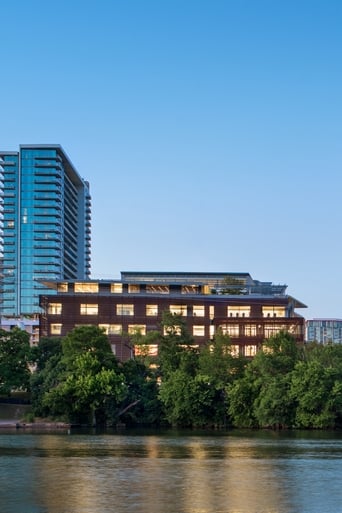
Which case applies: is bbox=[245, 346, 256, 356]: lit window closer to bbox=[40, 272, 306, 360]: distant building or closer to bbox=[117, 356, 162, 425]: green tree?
bbox=[40, 272, 306, 360]: distant building

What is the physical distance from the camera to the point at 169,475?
5284cm

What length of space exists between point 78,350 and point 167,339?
20699mm

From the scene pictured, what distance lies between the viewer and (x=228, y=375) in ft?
386

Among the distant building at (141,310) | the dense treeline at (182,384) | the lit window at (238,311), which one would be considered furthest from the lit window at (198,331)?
the dense treeline at (182,384)

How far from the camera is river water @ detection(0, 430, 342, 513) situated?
137 ft

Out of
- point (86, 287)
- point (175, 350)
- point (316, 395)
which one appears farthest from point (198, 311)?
point (316, 395)

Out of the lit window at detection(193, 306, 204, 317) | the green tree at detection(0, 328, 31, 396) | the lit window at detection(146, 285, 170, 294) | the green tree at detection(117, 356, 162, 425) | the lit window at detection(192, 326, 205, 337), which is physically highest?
the lit window at detection(146, 285, 170, 294)

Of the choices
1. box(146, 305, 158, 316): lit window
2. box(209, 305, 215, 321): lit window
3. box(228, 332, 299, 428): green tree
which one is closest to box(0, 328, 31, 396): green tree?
box(228, 332, 299, 428): green tree

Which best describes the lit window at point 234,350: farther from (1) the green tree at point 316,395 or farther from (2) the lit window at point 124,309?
(2) the lit window at point 124,309

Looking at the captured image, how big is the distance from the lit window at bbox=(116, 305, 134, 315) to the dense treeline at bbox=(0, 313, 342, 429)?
35411 millimetres

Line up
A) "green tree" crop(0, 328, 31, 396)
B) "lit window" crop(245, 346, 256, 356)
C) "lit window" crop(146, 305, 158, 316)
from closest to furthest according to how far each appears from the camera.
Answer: "green tree" crop(0, 328, 31, 396), "lit window" crop(245, 346, 256, 356), "lit window" crop(146, 305, 158, 316)

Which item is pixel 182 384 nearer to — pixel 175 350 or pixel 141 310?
pixel 175 350

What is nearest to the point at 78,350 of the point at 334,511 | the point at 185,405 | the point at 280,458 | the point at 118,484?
the point at 185,405

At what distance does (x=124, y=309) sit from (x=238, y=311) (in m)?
22.1
